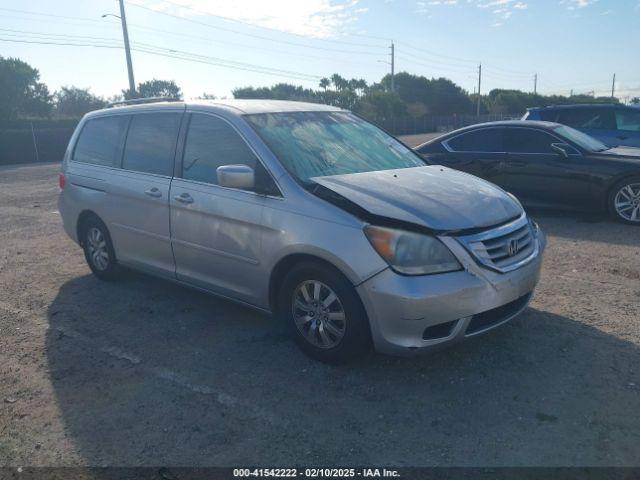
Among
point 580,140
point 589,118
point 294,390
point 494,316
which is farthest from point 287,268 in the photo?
point 589,118

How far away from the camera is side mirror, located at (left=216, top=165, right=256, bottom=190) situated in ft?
12.8

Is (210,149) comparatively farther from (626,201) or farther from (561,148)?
(626,201)

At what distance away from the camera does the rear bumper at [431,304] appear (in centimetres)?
329

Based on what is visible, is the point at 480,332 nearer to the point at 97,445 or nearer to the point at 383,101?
the point at 97,445

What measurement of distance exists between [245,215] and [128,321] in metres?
1.69

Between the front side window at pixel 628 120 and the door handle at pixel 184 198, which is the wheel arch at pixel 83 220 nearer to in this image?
the door handle at pixel 184 198

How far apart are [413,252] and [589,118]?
937cm

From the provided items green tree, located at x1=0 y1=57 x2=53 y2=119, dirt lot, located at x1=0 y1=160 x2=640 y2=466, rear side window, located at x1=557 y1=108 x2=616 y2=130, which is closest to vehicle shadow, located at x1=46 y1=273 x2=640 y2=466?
dirt lot, located at x1=0 y1=160 x2=640 y2=466

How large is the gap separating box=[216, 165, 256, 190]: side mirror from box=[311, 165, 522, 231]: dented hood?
467mm

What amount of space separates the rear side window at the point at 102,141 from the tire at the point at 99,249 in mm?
Result: 661

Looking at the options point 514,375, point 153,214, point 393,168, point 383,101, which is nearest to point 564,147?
point 393,168

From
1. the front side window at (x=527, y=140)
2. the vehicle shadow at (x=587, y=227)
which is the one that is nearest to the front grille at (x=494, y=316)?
the vehicle shadow at (x=587, y=227)

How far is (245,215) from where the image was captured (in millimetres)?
4074

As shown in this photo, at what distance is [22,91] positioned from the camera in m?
66.3
